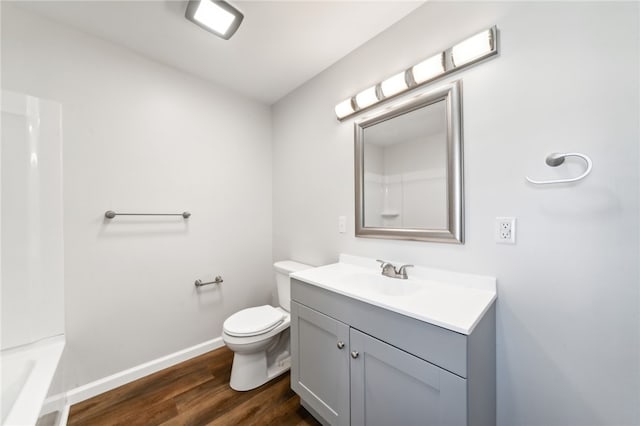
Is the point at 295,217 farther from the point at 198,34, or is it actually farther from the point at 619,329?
the point at 619,329

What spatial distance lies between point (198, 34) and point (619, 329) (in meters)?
2.54

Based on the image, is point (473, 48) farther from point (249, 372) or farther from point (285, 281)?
point (249, 372)

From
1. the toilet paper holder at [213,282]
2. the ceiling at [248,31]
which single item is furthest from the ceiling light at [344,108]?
the toilet paper holder at [213,282]

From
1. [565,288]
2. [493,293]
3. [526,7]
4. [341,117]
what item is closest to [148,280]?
[341,117]

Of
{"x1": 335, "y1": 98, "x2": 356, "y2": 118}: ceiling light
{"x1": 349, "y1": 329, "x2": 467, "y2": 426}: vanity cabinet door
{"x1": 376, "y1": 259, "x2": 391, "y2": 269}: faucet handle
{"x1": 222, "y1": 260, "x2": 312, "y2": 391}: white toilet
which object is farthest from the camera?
{"x1": 335, "y1": 98, "x2": 356, "y2": 118}: ceiling light

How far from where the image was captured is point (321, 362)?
4.09ft

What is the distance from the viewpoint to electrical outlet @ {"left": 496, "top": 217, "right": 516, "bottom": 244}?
104 cm

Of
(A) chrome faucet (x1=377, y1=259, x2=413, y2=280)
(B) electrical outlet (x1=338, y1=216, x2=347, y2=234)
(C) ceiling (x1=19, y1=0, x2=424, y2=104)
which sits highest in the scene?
(C) ceiling (x1=19, y1=0, x2=424, y2=104)

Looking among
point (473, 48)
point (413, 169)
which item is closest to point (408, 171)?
point (413, 169)

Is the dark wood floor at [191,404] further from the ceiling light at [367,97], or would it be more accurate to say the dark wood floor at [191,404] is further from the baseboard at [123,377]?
the ceiling light at [367,97]

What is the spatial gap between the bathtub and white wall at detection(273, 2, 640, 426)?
5.87ft

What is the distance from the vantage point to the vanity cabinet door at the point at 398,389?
80 cm

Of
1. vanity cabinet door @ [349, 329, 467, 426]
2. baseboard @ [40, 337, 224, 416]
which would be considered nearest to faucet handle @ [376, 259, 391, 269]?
vanity cabinet door @ [349, 329, 467, 426]

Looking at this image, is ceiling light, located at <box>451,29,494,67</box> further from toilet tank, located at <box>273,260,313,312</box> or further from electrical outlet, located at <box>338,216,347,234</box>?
toilet tank, located at <box>273,260,313,312</box>
